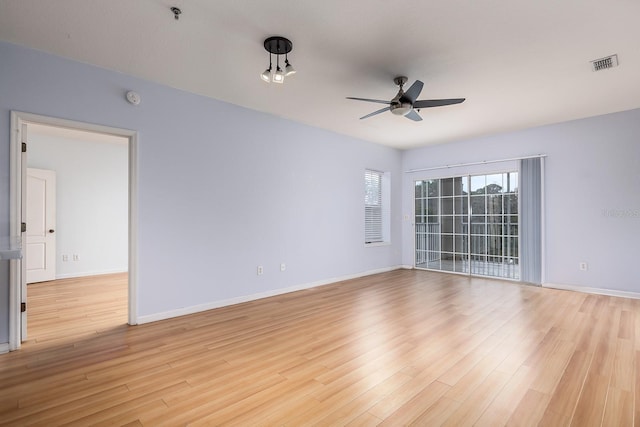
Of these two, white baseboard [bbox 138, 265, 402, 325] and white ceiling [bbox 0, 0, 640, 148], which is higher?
white ceiling [bbox 0, 0, 640, 148]

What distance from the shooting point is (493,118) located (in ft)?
16.4

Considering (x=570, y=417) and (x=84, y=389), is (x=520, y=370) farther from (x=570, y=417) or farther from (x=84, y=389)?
(x=84, y=389)

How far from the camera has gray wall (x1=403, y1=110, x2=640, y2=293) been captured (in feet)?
15.3

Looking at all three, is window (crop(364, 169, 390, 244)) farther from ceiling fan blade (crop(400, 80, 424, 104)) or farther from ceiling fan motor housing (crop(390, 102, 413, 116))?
ceiling fan blade (crop(400, 80, 424, 104))

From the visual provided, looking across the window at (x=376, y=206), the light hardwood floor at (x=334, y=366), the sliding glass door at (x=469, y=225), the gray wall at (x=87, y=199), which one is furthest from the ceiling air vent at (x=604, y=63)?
the gray wall at (x=87, y=199)

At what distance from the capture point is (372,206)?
6836 millimetres

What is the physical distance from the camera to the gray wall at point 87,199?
238 inches

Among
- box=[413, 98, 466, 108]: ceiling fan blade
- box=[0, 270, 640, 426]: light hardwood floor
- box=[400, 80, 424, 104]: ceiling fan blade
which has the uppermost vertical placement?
box=[400, 80, 424, 104]: ceiling fan blade

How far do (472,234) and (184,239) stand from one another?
553cm

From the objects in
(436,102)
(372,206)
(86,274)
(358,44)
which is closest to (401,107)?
(436,102)

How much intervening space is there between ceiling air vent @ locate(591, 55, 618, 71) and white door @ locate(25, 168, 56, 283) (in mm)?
8591

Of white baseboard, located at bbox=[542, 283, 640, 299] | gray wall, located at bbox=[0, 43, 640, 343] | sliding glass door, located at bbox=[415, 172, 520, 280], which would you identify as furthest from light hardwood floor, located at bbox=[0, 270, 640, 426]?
sliding glass door, located at bbox=[415, 172, 520, 280]

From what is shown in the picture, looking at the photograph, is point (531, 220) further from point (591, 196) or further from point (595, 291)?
point (595, 291)

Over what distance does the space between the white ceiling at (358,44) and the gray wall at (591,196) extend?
2.13 feet
